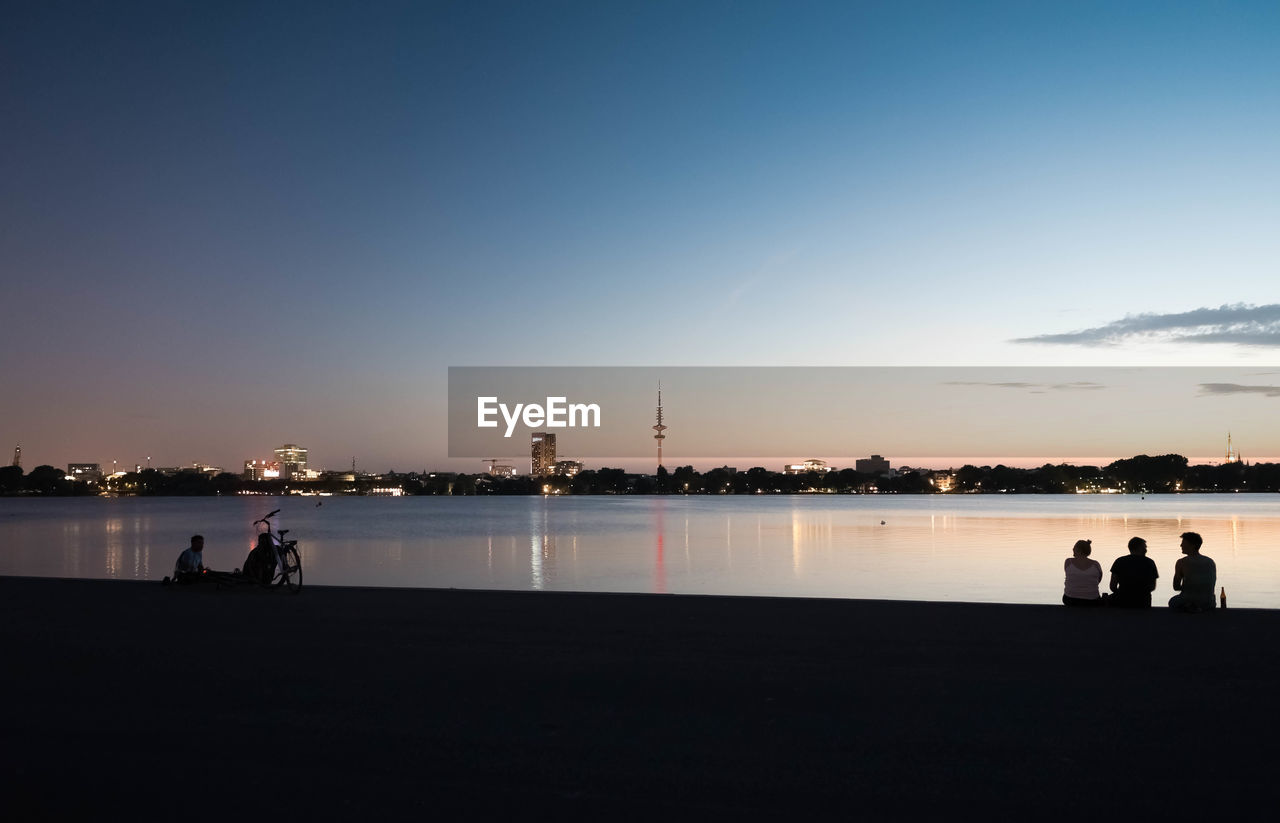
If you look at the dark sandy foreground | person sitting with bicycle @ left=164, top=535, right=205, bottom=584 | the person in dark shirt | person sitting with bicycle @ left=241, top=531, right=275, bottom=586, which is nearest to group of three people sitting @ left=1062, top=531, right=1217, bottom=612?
the person in dark shirt

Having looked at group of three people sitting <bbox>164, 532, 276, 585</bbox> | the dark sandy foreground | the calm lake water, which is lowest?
the calm lake water

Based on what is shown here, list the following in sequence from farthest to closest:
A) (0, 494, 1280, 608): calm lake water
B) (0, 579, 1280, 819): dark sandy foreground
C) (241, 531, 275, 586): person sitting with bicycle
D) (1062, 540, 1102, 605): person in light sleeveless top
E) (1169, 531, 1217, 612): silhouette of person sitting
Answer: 1. (0, 494, 1280, 608): calm lake water
2. (241, 531, 275, 586): person sitting with bicycle
3. (1062, 540, 1102, 605): person in light sleeveless top
4. (1169, 531, 1217, 612): silhouette of person sitting
5. (0, 579, 1280, 819): dark sandy foreground

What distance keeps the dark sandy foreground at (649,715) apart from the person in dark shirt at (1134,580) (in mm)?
334

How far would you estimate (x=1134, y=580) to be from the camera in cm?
1280

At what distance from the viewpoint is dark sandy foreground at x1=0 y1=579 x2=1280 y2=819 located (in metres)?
5.75

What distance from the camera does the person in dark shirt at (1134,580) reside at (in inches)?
503

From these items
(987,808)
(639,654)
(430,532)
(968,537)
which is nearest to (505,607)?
(639,654)

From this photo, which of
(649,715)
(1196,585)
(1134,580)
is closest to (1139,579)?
(1134,580)

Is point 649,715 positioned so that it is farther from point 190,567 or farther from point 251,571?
point 190,567

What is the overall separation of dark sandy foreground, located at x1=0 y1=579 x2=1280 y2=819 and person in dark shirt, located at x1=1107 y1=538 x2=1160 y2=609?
1.10 feet

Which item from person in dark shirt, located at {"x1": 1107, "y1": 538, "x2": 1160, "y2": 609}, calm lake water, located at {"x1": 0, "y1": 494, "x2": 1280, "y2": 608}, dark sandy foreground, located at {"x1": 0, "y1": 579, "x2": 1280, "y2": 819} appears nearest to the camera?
dark sandy foreground, located at {"x1": 0, "y1": 579, "x2": 1280, "y2": 819}

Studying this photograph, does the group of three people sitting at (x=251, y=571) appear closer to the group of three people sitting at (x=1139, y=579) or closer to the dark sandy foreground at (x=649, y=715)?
the dark sandy foreground at (x=649, y=715)

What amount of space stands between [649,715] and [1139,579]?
844cm

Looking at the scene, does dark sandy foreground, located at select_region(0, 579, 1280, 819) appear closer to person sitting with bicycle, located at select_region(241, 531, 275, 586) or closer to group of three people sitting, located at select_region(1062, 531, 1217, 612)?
group of three people sitting, located at select_region(1062, 531, 1217, 612)
